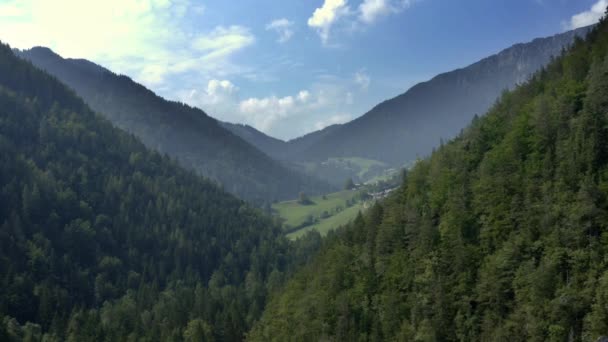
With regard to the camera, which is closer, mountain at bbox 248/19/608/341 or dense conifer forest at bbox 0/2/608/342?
mountain at bbox 248/19/608/341

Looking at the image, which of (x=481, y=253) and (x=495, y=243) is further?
(x=481, y=253)

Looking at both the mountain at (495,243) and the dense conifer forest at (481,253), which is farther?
the dense conifer forest at (481,253)

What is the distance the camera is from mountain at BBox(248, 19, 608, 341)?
7725 cm

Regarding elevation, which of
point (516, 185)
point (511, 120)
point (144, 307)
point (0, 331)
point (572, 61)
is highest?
point (572, 61)

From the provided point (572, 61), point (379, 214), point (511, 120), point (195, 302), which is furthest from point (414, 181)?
point (195, 302)

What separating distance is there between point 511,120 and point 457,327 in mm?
51644

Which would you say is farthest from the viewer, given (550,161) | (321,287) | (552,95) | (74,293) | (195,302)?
(74,293)

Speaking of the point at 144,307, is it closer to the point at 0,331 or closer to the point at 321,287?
the point at 0,331

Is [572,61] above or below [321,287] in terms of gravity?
above

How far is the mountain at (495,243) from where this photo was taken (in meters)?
77.2

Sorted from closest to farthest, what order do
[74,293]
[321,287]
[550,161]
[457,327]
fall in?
[457,327], [550,161], [321,287], [74,293]

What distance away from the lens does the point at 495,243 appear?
303 ft

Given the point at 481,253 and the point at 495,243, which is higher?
the point at 495,243

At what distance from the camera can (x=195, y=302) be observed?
562ft
